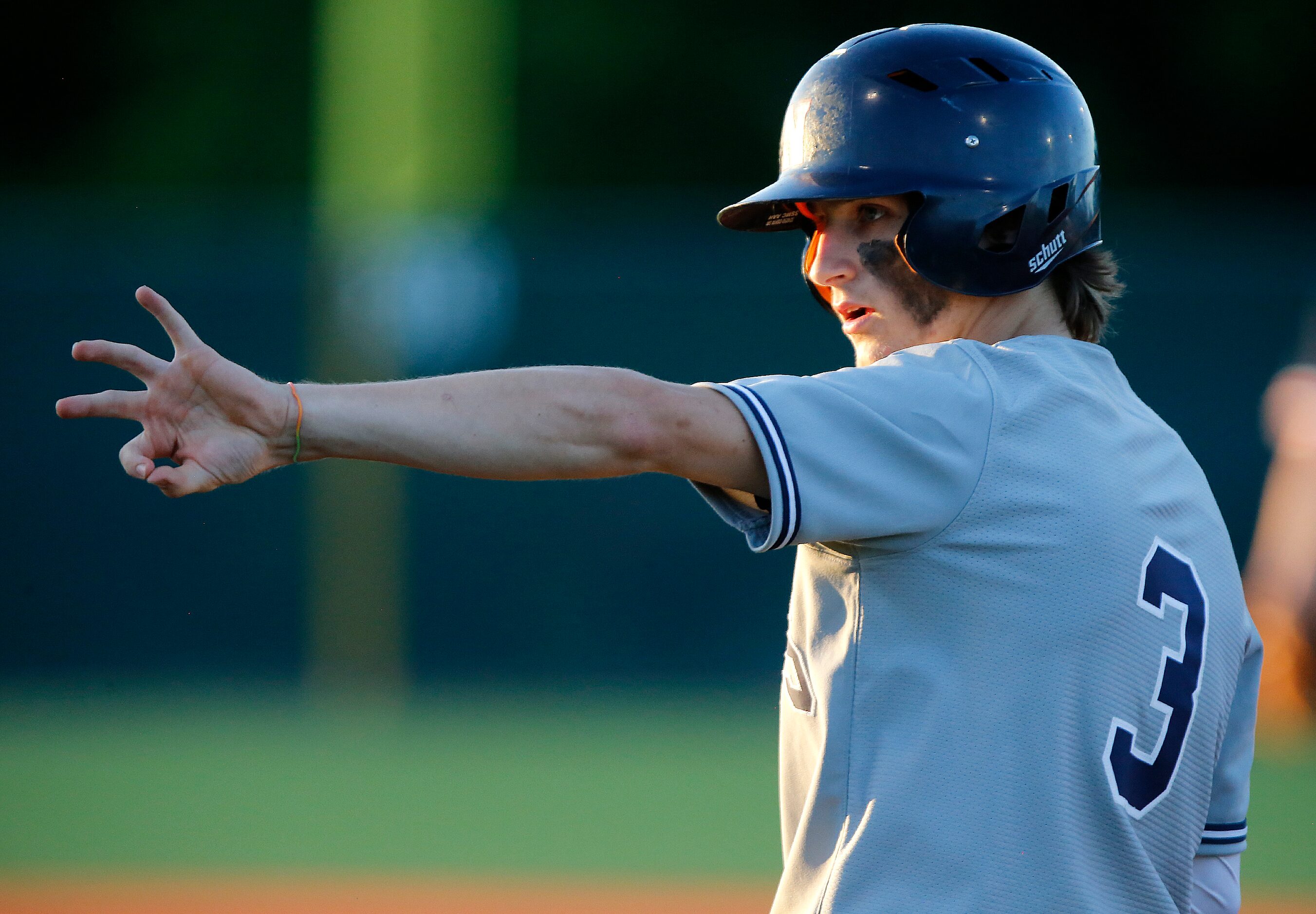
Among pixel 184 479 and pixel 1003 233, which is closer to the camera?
pixel 184 479

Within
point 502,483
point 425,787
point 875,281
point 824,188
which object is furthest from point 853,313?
point 502,483

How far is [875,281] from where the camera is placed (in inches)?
77.9

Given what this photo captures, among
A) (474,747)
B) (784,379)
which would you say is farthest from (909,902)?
(474,747)

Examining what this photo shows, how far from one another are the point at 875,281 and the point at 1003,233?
20 centimetres

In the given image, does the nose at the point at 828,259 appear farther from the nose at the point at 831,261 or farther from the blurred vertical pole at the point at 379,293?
the blurred vertical pole at the point at 379,293

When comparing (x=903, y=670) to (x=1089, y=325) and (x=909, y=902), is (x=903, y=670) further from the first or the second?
(x=1089, y=325)

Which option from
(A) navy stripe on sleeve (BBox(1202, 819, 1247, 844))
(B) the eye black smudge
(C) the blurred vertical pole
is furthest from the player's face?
(C) the blurred vertical pole

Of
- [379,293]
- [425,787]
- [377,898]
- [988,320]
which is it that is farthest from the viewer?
[379,293]

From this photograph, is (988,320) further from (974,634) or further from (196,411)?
(196,411)

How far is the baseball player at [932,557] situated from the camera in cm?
149

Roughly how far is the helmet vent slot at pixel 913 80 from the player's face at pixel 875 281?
166 millimetres

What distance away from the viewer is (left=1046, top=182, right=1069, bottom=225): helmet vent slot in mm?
2020

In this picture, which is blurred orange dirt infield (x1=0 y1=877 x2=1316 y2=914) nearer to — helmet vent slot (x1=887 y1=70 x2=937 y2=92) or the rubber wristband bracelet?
helmet vent slot (x1=887 y1=70 x2=937 y2=92)

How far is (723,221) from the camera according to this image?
90.9 inches
